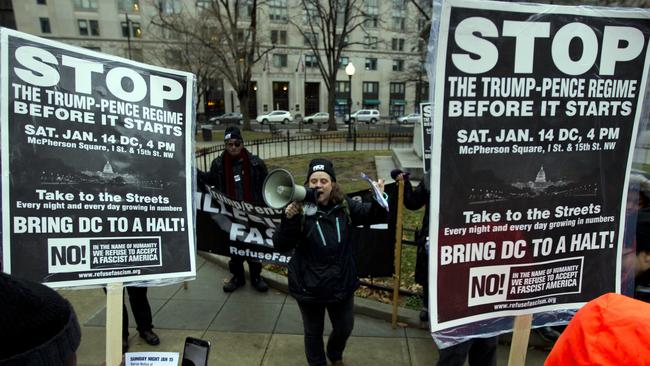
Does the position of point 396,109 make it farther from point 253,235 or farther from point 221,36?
point 253,235

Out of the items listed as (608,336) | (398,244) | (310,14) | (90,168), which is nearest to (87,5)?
(310,14)

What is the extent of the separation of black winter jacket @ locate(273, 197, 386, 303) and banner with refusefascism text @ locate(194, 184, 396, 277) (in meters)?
1.04

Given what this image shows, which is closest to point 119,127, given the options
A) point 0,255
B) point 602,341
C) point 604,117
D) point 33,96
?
point 33,96

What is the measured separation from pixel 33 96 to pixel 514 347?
9.53 feet

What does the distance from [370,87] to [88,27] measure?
4049cm

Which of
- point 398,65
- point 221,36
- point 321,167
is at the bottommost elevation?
point 321,167

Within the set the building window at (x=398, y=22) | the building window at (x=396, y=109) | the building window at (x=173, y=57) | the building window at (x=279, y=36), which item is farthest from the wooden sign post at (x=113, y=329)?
the building window at (x=396, y=109)

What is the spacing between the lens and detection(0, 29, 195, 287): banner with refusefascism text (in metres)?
2.06

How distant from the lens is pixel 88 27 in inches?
2026

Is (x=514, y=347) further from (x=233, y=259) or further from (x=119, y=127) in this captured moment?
(x=233, y=259)

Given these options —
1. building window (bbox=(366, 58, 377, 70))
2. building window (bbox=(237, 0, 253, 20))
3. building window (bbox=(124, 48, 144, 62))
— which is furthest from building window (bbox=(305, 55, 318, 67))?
building window (bbox=(124, 48, 144, 62))

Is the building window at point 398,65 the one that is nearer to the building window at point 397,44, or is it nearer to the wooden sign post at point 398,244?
the building window at point 397,44

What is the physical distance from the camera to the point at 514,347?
213cm

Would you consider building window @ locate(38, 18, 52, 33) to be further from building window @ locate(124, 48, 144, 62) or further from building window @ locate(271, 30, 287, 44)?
building window @ locate(271, 30, 287, 44)
